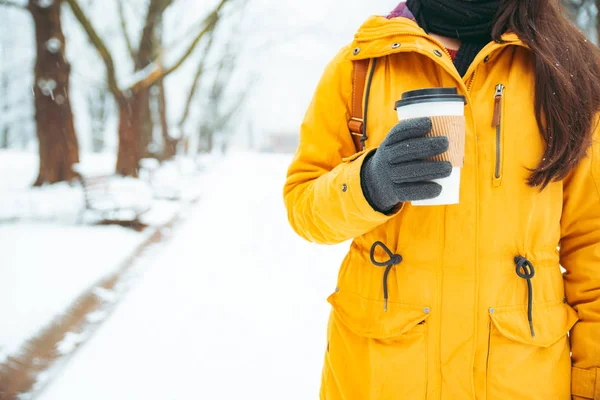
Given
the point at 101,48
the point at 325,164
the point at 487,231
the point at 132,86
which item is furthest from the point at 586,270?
the point at 132,86

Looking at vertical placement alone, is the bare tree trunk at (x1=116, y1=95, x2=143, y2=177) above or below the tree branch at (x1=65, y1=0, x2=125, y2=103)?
below

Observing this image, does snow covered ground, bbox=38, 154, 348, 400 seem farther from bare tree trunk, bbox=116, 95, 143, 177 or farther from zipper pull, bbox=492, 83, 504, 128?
bare tree trunk, bbox=116, 95, 143, 177

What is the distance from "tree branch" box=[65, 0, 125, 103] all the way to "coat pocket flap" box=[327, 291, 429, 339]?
30.1ft

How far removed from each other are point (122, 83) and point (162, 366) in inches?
356

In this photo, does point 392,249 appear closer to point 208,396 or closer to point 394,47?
point 394,47

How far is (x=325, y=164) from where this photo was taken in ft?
4.97

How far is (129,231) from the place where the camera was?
26.8 feet

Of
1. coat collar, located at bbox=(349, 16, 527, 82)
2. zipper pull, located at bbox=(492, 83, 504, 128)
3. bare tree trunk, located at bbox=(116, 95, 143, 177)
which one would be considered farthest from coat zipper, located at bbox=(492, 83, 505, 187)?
Answer: bare tree trunk, located at bbox=(116, 95, 143, 177)

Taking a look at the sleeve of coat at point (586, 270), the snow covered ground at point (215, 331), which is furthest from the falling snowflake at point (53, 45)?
the sleeve of coat at point (586, 270)

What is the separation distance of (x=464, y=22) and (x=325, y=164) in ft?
2.17

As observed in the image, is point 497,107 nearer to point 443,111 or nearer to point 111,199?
point 443,111

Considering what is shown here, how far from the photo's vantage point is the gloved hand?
43.8 inches

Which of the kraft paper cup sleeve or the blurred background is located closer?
the kraft paper cup sleeve

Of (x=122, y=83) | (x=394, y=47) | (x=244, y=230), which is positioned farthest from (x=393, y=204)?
(x=122, y=83)
